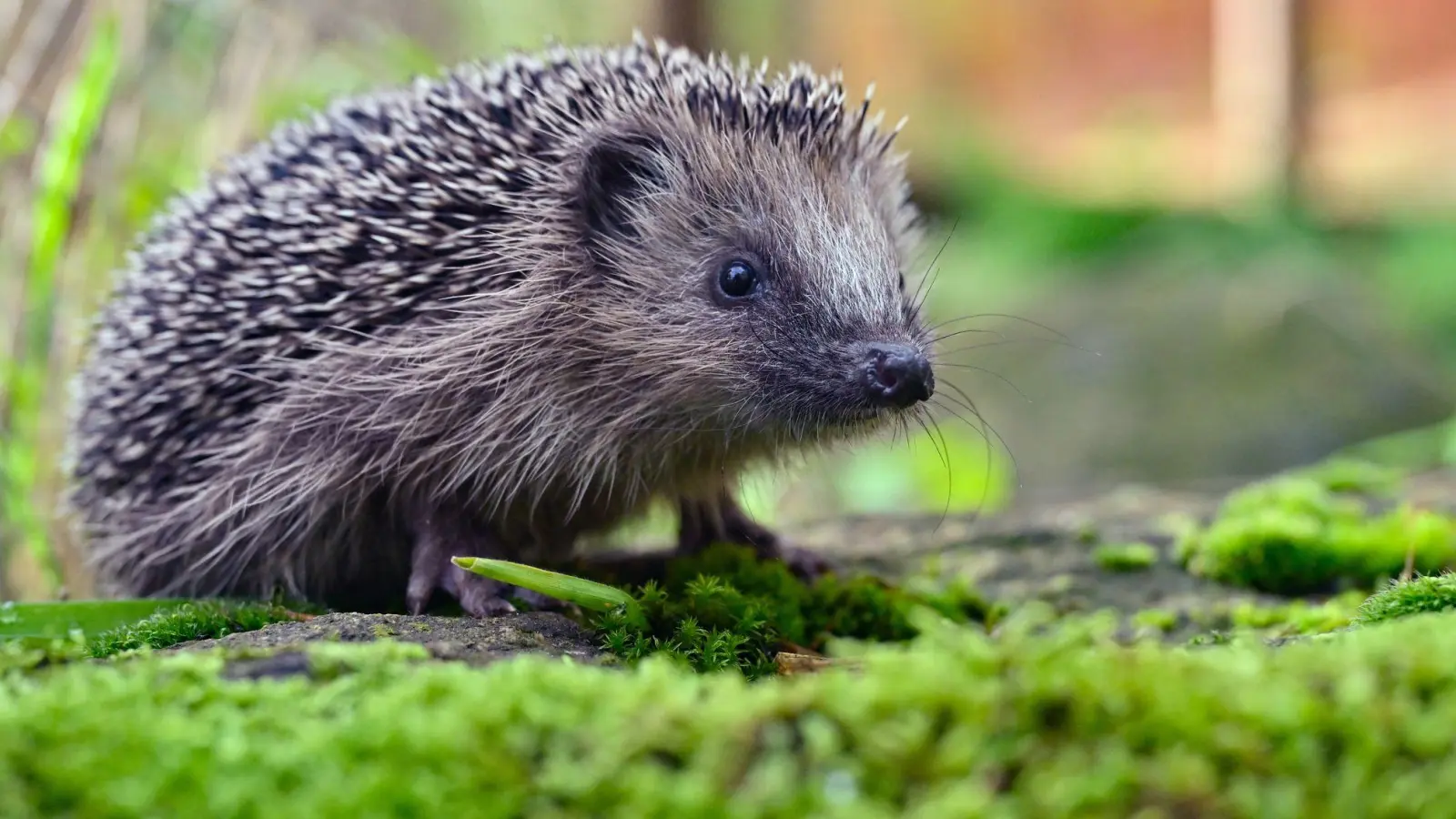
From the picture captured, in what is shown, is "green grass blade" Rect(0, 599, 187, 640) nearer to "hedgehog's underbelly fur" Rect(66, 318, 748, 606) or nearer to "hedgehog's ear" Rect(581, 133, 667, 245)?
"hedgehog's underbelly fur" Rect(66, 318, 748, 606)

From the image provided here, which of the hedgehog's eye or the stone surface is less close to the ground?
the hedgehog's eye

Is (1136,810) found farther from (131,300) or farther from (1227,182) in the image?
(1227,182)

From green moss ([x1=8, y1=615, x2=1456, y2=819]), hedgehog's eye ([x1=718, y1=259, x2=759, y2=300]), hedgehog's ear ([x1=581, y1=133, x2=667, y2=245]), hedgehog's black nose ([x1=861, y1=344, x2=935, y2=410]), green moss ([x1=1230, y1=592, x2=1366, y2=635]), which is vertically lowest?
green moss ([x1=1230, y1=592, x2=1366, y2=635])

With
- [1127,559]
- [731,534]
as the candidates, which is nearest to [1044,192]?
A: [1127,559]

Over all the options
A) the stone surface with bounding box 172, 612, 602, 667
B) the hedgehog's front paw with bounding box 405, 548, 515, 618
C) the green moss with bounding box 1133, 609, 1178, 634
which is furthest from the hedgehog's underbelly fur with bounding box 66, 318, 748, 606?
the green moss with bounding box 1133, 609, 1178, 634

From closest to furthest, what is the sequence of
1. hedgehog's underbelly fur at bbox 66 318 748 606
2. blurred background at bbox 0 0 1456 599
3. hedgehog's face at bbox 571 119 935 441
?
hedgehog's face at bbox 571 119 935 441 → hedgehog's underbelly fur at bbox 66 318 748 606 → blurred background at bbox 0 0 1456 599

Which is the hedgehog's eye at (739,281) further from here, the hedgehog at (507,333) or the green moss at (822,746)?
the green moss at (822,746)

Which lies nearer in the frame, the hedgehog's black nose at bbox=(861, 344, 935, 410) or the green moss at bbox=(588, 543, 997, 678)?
the green moss at bbox=(588, 543, 997, 678)
